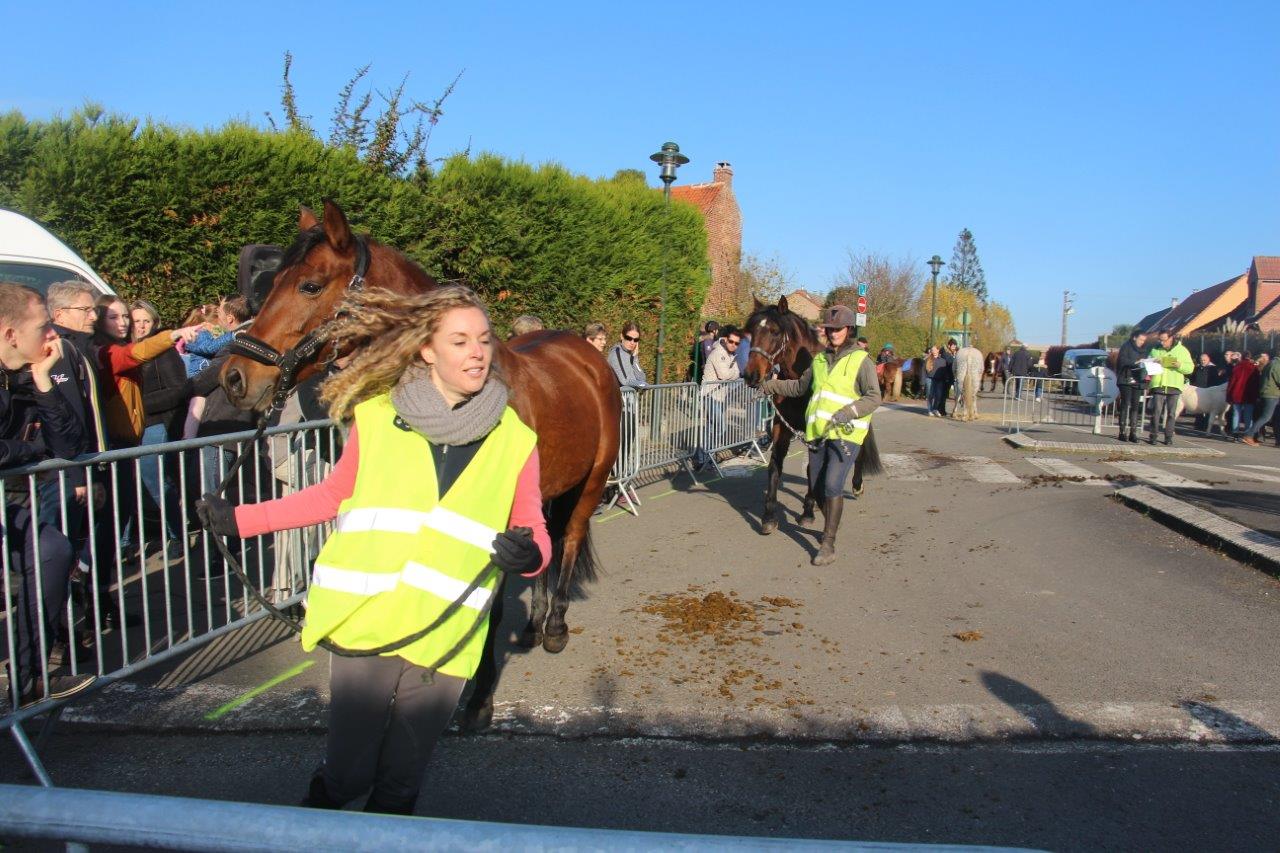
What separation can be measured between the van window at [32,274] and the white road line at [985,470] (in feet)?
33.1

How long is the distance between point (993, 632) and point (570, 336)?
3.18 m

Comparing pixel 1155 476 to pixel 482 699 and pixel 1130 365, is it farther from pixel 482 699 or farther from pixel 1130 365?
pixel 482 699

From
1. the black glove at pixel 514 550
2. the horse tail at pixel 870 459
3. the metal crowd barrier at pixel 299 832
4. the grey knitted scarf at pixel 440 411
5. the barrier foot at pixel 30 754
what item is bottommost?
the barrier foot at pixel 30 754

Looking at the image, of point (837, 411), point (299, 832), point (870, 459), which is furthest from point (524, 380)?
point (870, 459)

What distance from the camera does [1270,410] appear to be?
17734 mm

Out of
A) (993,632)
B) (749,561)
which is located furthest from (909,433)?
(993,632)

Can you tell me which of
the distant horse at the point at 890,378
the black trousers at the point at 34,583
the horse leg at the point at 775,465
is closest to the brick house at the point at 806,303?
the distant horse at the point at 890,378

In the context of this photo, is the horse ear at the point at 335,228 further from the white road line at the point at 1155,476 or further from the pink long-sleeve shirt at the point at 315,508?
the white road line at the point at 1155,476

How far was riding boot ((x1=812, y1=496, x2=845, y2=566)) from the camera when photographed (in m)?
7.37

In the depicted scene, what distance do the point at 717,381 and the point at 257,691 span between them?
8750 mm

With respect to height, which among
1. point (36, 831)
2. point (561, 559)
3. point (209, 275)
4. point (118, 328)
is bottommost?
point (561, 559)

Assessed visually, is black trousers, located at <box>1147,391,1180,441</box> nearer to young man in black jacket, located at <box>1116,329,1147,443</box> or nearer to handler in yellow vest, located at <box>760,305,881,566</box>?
young man in black jacket, located at <box>1116,329,1147,443</box>

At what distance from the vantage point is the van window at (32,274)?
6676 millimetres

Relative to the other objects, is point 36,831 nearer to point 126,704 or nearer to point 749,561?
point 126,704
